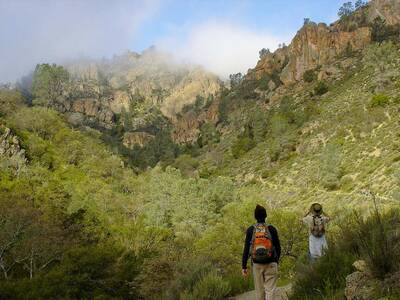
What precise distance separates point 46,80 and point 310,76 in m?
57.0

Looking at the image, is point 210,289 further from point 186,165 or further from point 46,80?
point 186,165

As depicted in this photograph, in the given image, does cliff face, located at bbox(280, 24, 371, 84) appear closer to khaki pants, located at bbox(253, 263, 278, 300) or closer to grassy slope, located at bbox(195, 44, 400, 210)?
grassy slope, located at bbox(195, 44, 400, 210)

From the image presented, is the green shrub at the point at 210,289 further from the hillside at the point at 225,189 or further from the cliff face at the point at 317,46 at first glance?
the cliff face at the point at 317,46

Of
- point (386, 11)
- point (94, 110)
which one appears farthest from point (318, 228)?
point (94, 110)

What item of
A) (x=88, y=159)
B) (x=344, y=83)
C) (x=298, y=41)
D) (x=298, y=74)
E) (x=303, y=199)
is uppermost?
(x=298, y=41)

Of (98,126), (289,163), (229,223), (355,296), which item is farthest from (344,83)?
(98,126)

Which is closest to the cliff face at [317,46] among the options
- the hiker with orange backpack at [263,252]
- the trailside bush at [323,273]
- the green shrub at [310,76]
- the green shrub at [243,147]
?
the green shrub at [310,76]

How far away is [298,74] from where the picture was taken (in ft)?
369

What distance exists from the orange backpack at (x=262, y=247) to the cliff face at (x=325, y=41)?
4058 inches

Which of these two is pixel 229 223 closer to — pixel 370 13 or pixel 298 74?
pixel 298 74

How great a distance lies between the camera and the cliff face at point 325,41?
105 meters

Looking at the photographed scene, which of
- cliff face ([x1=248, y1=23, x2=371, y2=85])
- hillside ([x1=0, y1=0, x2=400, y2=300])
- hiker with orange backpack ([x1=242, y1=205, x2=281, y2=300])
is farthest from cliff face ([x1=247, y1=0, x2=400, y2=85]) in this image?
hiker with orange backpack ([x1=242, y1=205, x2=281, y2=300])

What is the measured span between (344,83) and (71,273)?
71.9 metres

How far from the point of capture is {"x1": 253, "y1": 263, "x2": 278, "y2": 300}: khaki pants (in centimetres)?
717
